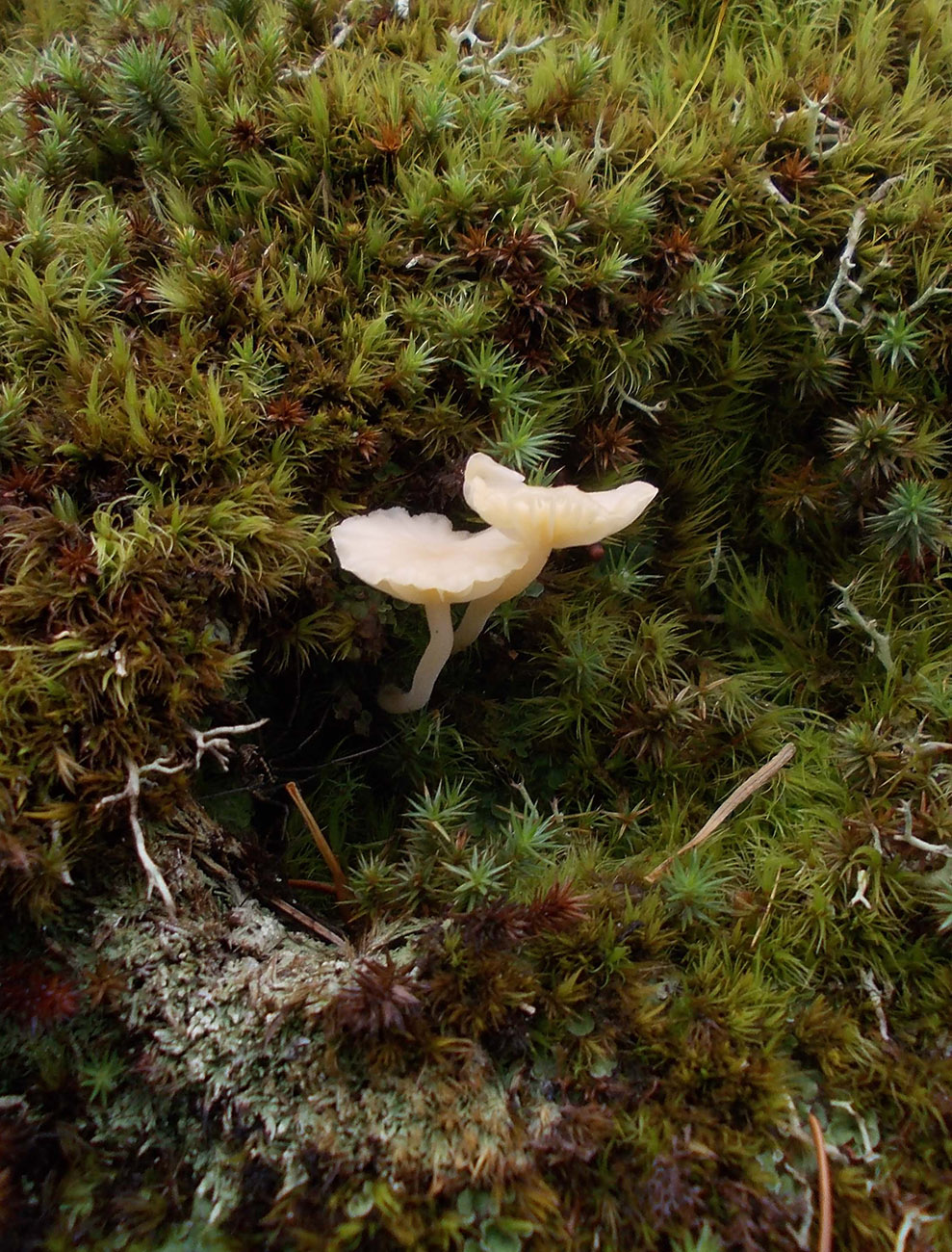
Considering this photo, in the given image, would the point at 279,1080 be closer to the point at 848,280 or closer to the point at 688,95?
the point at 848,280

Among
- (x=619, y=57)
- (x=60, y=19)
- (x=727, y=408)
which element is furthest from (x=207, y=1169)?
(x=60, y=19)

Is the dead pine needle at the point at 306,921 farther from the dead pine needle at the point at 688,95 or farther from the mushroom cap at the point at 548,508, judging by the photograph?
the dead pine needle at the point at 688,95

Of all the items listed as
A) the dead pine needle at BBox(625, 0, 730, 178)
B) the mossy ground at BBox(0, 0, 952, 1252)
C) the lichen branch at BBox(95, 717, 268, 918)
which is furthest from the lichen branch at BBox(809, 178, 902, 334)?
the lichen branch at BBox(95, 717, 268, 918)

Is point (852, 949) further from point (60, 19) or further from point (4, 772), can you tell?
point (60, 19)

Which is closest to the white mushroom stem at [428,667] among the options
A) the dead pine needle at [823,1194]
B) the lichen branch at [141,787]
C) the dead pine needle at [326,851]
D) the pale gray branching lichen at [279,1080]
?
the dead pine needle at [326,851]

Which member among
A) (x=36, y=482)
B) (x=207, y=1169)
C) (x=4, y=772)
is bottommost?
(x=207, y=1169)

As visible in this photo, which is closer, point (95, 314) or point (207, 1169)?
point (207, 1169)

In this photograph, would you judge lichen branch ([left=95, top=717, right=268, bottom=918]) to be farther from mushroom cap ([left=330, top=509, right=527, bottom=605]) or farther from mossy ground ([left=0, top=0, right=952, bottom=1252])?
mushroom cap ([left=330, top=509, right=527, bottom=605])

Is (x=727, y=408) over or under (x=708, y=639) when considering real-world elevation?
over
